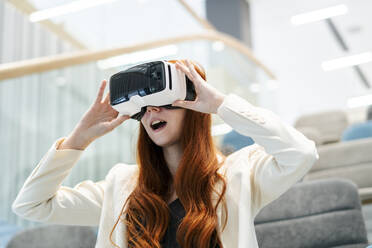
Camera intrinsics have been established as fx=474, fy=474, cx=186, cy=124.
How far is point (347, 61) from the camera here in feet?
30.7

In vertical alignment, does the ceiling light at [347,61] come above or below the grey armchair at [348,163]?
below

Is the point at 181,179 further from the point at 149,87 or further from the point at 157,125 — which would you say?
the point at 149,87

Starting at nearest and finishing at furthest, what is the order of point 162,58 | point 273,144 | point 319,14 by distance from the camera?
point 273,144, point 162,58, point 319,14

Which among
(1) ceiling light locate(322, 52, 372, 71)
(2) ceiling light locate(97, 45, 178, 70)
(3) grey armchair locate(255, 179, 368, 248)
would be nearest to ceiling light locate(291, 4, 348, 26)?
(1) ceiling light locate(322, 52, 372, 71)

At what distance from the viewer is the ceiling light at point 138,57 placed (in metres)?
3.43

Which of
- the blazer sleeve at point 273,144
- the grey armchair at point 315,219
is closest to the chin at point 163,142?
the blazer sleeve at point 273,144

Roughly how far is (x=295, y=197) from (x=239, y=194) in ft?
1.62

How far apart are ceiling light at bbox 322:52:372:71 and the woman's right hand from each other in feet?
27.3

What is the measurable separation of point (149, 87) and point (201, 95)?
0.15m

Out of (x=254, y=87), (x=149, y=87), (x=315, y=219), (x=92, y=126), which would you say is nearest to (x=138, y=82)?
(x=149, y=87)

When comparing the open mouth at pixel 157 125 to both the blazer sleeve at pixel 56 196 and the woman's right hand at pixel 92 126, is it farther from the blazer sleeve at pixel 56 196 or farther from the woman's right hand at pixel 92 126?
the blazer sleeve at pixel 56 196

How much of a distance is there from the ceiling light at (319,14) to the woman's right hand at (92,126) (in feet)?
22.6

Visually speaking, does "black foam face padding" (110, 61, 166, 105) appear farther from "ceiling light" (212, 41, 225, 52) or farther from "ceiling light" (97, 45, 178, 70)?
"ceiling light" (212, 41, 225, 52)

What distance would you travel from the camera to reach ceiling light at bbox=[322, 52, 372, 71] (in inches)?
361
